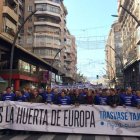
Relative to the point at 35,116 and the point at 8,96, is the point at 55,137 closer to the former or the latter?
the point at 35,116

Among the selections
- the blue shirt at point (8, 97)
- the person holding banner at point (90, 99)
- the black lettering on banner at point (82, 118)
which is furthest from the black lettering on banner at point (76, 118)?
the blue shirt at point (8, 97)

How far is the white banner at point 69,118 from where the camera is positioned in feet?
45.3

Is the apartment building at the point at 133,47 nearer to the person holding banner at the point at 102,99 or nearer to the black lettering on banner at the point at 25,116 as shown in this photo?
the person holding banner at the point at 102,99

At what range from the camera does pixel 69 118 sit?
14078mm

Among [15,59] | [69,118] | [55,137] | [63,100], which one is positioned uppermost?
[15,59]

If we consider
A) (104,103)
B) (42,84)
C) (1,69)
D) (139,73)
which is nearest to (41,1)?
(42,84)

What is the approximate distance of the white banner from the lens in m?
13.8

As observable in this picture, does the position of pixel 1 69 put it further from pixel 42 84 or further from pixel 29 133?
pixel 29 133

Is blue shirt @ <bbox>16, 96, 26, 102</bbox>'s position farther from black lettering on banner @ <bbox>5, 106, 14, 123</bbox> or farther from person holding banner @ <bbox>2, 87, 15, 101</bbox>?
black lettering on banner @ <bbox>5, 106, 14, 123</bbox>

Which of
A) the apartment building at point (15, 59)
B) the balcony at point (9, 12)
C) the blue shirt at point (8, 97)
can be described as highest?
the balcony at point (9, 12)

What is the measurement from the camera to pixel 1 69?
43.9m

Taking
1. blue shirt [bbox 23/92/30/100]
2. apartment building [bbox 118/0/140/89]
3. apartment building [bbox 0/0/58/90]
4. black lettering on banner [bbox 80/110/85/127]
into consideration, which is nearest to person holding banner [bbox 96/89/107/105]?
black lettering on banner [bbox 80/110/85/127]

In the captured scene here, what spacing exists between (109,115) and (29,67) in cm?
4045

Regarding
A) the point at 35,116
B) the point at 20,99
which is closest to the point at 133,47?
the point at 20,99
